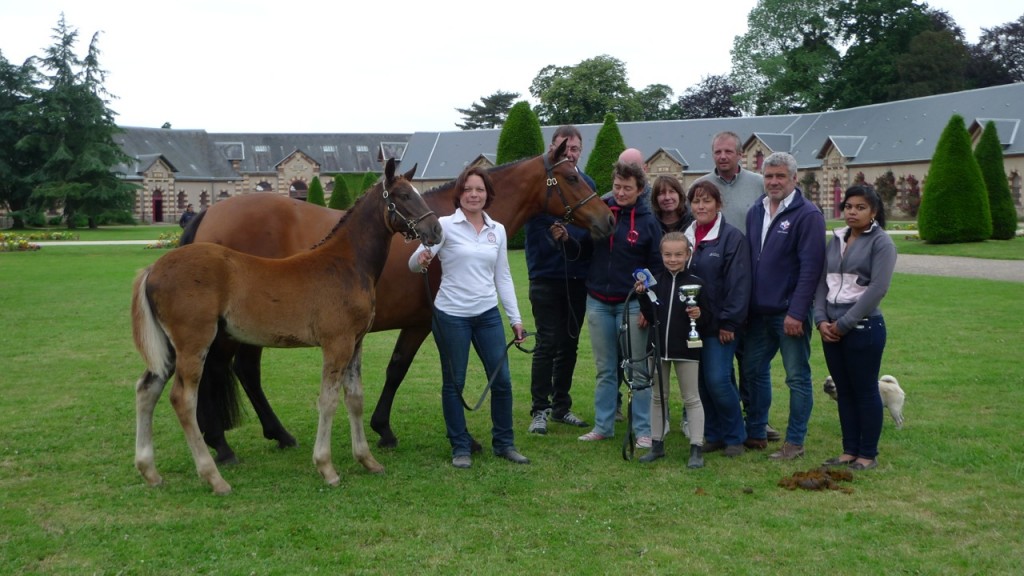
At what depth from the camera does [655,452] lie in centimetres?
634

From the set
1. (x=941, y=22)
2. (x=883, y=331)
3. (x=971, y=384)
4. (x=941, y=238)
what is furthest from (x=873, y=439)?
(x=941, y=22)

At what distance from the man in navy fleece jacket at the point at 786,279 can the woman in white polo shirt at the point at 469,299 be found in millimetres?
1846

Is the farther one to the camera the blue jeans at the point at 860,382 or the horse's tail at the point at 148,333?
the blue jeans at the point at 860,382

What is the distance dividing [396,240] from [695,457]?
2758mm

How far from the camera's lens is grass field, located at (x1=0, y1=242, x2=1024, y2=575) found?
436cm

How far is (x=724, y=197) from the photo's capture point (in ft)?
23.6

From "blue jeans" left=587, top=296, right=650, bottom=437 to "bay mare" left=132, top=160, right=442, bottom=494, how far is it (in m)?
1.73

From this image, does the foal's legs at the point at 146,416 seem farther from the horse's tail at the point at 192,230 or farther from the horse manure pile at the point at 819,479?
the horse manure pile at the point at 819,479

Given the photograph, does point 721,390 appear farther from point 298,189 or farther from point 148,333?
point 298,189

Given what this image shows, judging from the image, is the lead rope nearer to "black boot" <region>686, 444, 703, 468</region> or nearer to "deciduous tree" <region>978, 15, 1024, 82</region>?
"black boot" <region>686, 444, 703, 468</region>

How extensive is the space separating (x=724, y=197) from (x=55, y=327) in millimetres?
10897

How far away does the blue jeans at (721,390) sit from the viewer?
629 centimetres

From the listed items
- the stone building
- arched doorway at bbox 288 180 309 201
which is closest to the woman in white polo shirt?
the stone building

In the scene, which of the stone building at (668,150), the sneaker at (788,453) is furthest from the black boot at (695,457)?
the stone building at (668,150)
